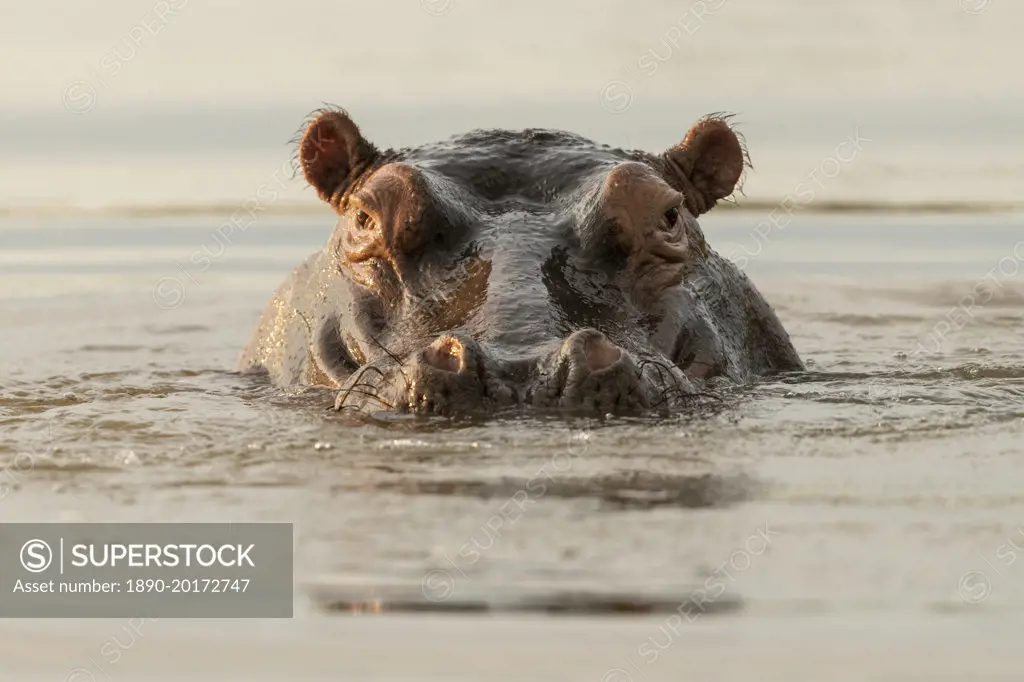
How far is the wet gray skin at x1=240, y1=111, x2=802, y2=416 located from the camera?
716 centimetres

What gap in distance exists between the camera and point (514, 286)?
25.9 ft

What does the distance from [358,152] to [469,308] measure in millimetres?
1939

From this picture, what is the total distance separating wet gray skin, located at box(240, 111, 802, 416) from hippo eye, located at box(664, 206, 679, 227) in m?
0.01

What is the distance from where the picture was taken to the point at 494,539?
591 cm

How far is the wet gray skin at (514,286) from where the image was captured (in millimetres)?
7156

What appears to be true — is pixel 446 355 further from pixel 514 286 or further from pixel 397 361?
pixel 514 286

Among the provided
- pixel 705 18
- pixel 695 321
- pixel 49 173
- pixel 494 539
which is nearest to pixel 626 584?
pixel 494 539

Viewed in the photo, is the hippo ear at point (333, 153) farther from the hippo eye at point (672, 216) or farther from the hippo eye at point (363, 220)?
the hippo eye at point (672, 216)

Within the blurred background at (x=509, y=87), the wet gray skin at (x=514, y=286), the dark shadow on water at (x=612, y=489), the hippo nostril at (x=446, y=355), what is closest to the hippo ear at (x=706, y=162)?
the wet gray skin at (x=514, y=286)

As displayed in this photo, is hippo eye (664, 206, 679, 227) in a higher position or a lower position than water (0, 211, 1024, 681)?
higher

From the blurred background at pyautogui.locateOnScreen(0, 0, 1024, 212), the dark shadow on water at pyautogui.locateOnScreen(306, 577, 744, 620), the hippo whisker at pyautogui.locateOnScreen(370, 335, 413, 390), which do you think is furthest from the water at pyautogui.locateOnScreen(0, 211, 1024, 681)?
the blurred background at pyautogui.locateOnScreen(0, 0, 1024, 212)

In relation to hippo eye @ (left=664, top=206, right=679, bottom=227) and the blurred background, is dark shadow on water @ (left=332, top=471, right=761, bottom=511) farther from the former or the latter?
the blurred background

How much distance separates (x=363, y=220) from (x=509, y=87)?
9.82 m

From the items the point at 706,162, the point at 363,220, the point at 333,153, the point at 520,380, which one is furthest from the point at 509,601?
the point at 706,162
